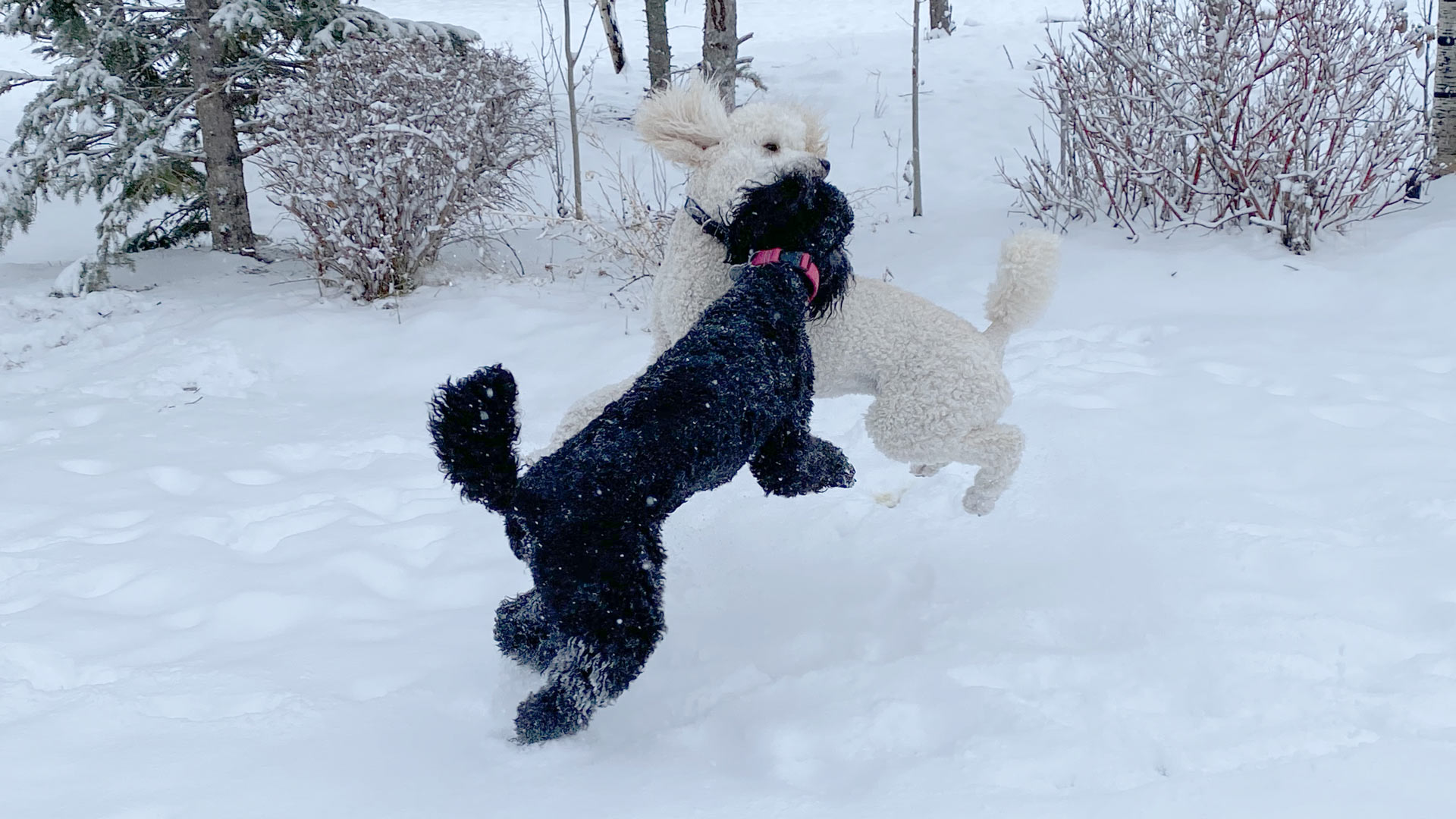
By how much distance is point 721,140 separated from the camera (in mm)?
2293

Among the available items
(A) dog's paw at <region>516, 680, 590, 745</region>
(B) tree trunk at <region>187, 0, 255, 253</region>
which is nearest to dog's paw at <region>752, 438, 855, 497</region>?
(A) dog's paw at <region>516, 680, 590, 745</region>

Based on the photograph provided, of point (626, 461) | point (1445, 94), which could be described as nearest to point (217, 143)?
point (626, 461)

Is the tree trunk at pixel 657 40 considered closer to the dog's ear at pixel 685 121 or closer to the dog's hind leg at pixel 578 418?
the dog's ear at pixel 685 121

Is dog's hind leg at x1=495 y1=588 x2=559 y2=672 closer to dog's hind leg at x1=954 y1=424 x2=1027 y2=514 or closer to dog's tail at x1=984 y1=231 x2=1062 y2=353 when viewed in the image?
dog's hind leg at x1=954 y1=424 x2=1027 y2=514

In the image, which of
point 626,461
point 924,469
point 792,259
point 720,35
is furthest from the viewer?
point 720,35

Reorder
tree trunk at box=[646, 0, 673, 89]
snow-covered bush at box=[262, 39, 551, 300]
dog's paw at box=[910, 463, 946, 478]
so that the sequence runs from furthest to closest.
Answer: tree trunk at box=[646, 0, 673, 89]
snow-covered bush at box=[262, 39, 551, 300]
dog's paw at box=[910, 463, 946, 478]

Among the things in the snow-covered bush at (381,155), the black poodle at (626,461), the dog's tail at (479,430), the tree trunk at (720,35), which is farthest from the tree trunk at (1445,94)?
the dog's tail at (479,430)

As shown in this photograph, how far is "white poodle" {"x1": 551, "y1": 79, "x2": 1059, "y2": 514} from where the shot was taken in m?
2.28

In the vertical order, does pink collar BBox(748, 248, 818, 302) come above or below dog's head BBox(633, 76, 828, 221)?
below

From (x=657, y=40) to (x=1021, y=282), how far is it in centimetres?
785

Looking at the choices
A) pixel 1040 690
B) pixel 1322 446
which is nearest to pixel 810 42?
pixel 1322 446

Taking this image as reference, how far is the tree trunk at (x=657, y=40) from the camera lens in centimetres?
926

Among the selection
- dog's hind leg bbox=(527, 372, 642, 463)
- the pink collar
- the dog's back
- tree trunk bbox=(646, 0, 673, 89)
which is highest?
tree trunk bbox=(646, 0, 673, 89)

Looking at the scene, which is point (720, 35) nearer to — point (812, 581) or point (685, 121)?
point (685, 121)
